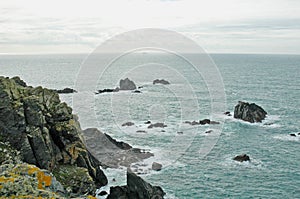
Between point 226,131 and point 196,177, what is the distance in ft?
102

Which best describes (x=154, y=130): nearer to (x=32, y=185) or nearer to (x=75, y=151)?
(x=75, y=151)

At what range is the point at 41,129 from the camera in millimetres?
39312

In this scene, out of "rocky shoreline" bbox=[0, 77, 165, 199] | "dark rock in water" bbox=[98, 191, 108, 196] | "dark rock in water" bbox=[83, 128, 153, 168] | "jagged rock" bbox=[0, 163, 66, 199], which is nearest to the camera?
"jagged rock" bbox=[0, 163, 66, 199]

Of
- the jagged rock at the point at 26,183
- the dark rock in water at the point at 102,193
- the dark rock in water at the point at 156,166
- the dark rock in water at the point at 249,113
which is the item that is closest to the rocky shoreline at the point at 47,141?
the dark rock in water at the point at 102,193

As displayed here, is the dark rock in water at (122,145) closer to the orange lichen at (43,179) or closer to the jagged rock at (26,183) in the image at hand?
the jagged rock at (26,183)

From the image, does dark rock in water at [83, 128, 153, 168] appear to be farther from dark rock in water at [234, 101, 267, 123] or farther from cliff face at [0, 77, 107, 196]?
dark rock in water at [234, 101, 267, 123]

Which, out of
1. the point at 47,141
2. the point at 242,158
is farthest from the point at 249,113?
the point at 47,141

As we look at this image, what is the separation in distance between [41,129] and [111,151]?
2628 centimetres

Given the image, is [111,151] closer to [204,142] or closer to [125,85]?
[204,142]

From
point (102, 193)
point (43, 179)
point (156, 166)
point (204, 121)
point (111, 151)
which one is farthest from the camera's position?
point (204, 121)

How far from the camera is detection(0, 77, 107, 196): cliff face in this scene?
37.1 metres

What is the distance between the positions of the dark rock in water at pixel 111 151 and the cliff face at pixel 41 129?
523 inches

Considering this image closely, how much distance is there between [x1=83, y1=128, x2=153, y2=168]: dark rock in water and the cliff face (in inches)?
523

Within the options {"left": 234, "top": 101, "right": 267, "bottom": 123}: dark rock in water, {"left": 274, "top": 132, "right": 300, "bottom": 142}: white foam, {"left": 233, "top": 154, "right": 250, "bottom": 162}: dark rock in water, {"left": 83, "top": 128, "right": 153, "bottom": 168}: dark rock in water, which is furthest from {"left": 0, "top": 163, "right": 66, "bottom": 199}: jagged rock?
{"left": 234, "top": 101, "right": 267, "bottom": 123}: dark rock in water
